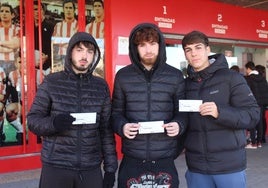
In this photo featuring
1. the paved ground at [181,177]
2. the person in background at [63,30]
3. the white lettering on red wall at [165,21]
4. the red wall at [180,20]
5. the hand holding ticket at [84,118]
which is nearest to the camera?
the hand holding ticket at [84,118]

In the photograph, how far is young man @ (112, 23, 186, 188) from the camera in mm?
2734

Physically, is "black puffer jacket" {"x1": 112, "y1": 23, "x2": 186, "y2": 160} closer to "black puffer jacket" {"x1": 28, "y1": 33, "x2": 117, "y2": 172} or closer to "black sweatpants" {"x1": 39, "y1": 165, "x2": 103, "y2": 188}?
"black puffer jacket" {"x1": 28, "y1": 33, "x2": 117, "y2": 172}

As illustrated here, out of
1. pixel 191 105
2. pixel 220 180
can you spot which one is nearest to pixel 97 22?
pixel 191 105

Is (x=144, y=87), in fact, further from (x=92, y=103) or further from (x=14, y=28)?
(x=14, y=28)

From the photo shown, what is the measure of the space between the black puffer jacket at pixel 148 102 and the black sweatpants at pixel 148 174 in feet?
0.17

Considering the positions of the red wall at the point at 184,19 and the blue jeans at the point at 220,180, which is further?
the red wall at the point at 184,19

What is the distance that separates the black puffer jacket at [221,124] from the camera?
2723mm

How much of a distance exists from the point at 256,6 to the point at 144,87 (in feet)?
27.5

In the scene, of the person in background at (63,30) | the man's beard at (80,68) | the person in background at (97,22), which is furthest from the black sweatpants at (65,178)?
the person in background at (97,22)

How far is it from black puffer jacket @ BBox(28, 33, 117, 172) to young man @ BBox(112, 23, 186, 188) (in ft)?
0.58

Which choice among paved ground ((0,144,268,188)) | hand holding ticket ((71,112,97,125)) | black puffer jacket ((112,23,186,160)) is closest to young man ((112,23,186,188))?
→ black puffer jacket ((112,23,186,160))

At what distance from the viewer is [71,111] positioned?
2629mm

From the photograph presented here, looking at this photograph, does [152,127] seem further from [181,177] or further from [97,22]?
[97,22]

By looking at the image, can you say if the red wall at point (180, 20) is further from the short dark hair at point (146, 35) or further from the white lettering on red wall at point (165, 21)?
the short dark hair at point (146, 35)
